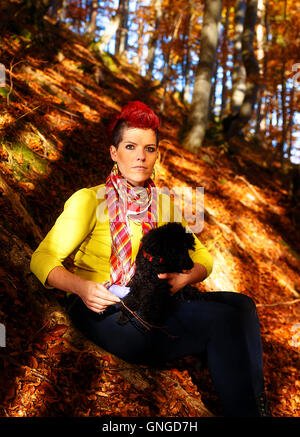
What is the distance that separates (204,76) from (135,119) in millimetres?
7983

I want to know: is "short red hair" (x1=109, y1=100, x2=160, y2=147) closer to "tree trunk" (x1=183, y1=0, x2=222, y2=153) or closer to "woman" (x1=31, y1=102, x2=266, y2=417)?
"woman" (x1=31, y1=102, x2=266, y2=417)

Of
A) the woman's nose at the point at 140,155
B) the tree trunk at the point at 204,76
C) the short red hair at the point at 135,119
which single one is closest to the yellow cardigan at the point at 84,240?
the woman's nose at the point at 140,155

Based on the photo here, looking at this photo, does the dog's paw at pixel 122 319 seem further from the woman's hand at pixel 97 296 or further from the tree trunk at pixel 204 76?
the tree trunk at pixel 204 76

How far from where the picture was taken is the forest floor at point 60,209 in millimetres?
2129

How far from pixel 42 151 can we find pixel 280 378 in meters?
4.52

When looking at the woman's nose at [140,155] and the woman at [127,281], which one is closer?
the woman at [127,281]

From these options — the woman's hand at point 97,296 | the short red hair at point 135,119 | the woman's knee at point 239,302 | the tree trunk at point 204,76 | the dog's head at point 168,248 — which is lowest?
the woman's knee at point 239,302

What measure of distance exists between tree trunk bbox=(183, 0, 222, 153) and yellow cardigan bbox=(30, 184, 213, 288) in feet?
24.5

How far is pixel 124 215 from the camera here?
251 cm

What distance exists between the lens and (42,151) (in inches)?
176

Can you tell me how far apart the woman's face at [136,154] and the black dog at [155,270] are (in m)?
0.53

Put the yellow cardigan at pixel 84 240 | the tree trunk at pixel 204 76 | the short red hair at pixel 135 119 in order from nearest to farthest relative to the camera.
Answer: the yellow cardigan at pixel 84 240, the short red hair at pixel 135 119, the tree trunk at pixel 204 76

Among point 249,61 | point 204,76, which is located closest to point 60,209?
point 204,76

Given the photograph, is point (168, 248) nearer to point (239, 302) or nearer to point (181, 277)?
point (181, 277)
